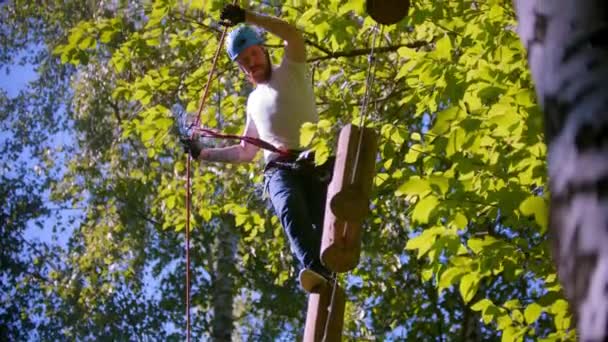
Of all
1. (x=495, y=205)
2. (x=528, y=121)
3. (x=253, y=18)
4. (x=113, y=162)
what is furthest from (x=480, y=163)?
(x=113, y=162)

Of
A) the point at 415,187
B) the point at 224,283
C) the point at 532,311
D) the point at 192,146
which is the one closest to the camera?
the point at 415,187

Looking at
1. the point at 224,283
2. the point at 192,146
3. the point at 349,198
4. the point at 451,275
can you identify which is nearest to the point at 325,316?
the point at 349,198

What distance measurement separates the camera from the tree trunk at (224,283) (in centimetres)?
962

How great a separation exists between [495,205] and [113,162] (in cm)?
772

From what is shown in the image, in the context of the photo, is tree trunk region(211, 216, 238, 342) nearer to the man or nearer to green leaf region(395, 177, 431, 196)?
the man

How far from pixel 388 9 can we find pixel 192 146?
1141 mm

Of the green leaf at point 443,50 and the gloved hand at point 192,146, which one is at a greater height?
the green leaf at point 443,50

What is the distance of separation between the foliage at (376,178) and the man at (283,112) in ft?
0.46

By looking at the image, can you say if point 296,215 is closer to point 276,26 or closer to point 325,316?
point 325,316

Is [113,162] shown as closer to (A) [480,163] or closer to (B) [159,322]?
(B) [159,322]

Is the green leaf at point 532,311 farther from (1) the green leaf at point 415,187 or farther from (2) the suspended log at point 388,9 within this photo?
(2) the suspended log at point 388,9

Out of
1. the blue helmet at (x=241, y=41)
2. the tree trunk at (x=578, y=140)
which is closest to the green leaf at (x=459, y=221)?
the blue helmet at (x=241, y=41)

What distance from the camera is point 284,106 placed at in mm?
3361

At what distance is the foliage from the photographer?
322cm
